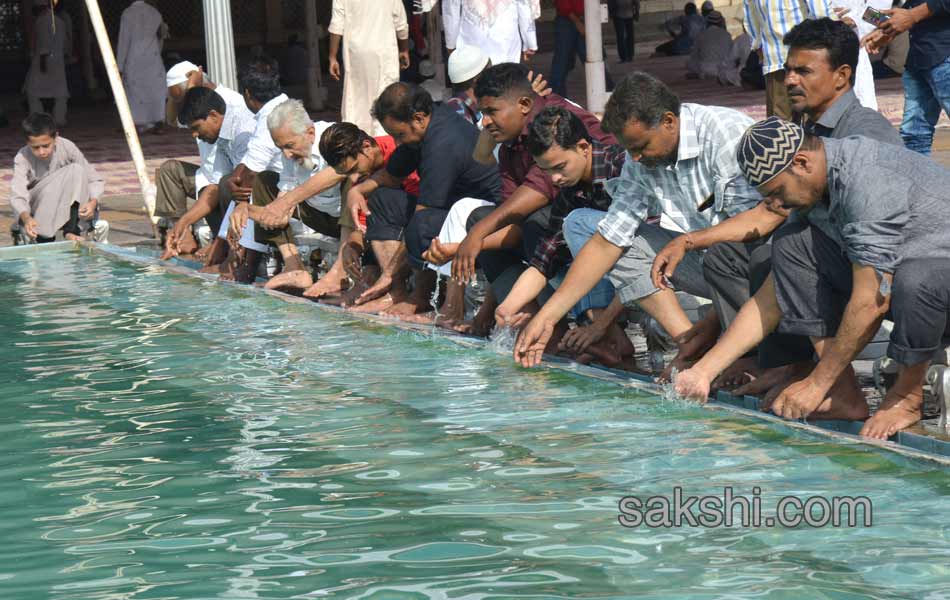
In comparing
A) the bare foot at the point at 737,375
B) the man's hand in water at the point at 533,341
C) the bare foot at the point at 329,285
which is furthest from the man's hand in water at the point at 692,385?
the bare foot at the point at 329,285

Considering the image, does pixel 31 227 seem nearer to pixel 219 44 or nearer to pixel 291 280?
pixel 219 44

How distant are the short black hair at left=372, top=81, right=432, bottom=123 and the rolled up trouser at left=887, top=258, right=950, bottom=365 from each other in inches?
120

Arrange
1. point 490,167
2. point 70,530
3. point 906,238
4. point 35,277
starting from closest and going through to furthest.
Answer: point 70,530 < point 906,238 < point 490,167 < point 35,277

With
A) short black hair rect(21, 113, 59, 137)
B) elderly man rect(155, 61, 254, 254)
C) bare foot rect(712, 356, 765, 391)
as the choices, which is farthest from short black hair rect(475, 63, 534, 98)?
short black hair rect(21, 113, 59, 137)

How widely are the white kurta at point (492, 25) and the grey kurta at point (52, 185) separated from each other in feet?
9.13

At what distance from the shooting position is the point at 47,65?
2000 centimetres

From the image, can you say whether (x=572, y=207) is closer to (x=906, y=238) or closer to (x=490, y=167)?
(x=490, y=167)

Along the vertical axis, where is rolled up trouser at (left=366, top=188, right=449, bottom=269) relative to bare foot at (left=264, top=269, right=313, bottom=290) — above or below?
above

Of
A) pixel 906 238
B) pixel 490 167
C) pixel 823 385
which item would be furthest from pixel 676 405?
pixel 490 167

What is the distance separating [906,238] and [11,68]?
21886 millimetres

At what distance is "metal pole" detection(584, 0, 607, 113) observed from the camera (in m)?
13.9

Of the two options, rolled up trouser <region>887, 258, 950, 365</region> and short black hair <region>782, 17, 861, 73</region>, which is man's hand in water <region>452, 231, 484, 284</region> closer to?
short black hair <region>782, 17, 861, 73</region>

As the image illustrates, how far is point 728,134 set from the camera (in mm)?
5184

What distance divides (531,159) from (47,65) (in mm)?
15202
